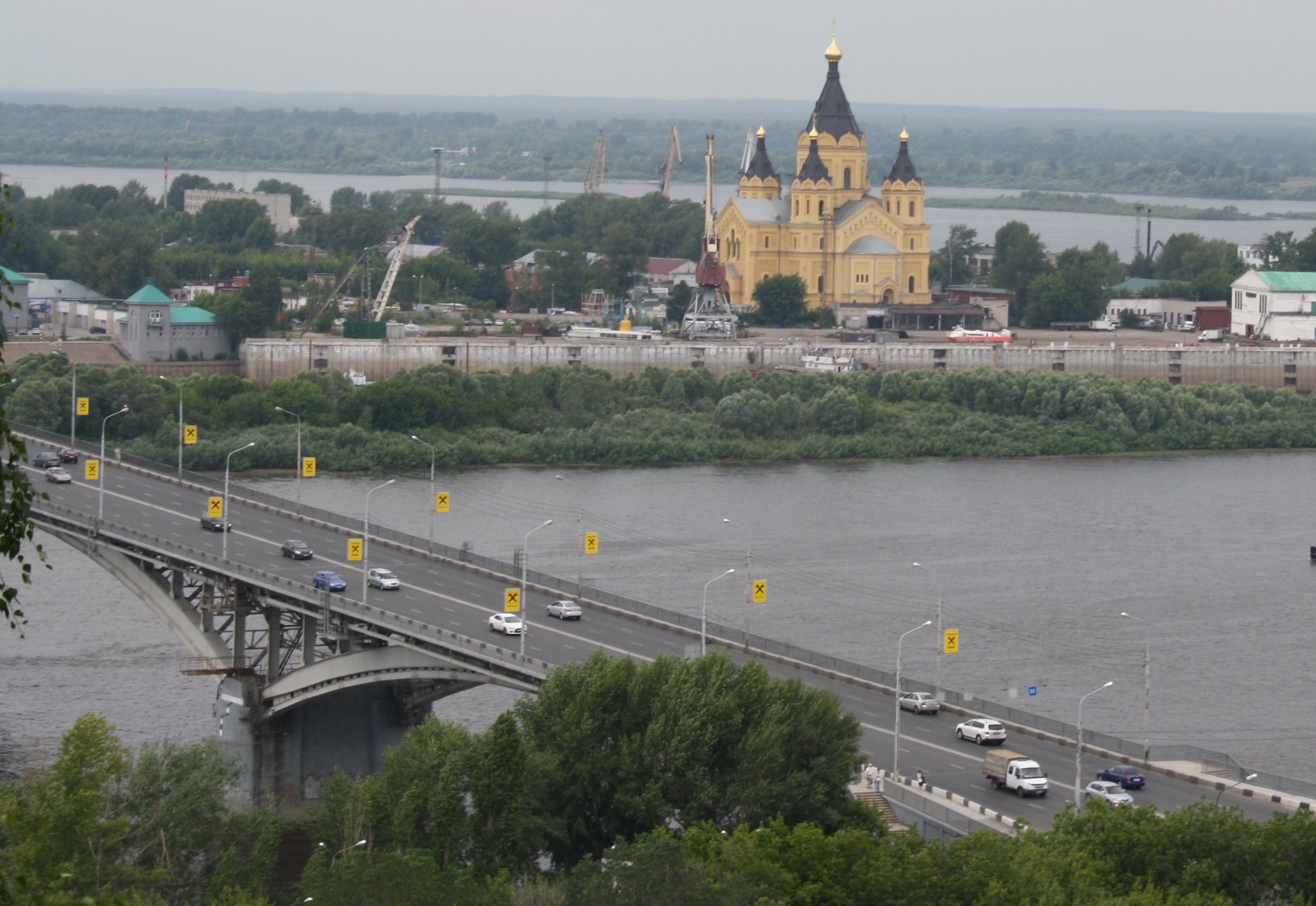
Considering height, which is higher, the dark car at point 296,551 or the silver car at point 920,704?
the dark car at point 296,551

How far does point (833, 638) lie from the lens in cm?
3366

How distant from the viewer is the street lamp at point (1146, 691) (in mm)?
26372

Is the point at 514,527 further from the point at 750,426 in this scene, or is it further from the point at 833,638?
the point at 750,426

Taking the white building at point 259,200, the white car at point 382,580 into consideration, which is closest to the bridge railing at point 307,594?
the white car at point 382,580

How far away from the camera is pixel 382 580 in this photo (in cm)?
3125

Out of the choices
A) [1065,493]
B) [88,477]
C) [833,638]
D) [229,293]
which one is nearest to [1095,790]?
[833,638]

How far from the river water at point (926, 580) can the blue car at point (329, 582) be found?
7.51ft

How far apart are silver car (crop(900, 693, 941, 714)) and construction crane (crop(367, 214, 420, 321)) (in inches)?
1870

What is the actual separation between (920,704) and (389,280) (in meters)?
52.3

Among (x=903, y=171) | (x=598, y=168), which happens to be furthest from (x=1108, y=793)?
(x=598, y=168)

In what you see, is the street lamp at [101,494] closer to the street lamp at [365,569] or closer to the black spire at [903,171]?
the street lamp at [365,569]

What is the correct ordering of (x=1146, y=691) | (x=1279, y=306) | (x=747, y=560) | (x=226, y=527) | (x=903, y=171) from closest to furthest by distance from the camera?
1. (x=1146, y=691)
2. (x=226, y=527)
3. (x=747, y=560)
4. (x=1279, y=306)
5. (x=903, y=171)

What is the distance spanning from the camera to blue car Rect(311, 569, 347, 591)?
30.3 meters

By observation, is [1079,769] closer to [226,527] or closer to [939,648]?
[939,648]
